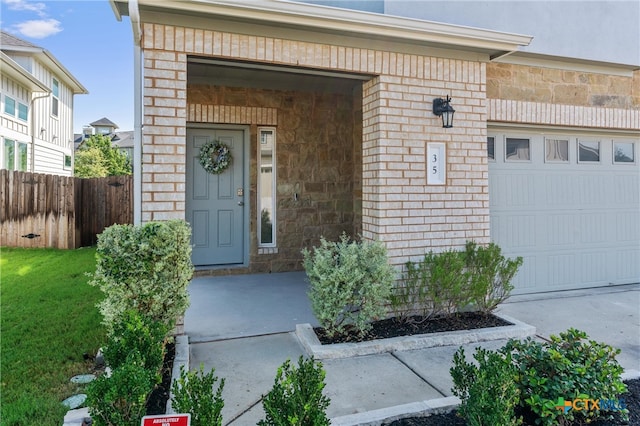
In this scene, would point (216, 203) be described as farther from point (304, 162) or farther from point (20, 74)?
point (20, 74)

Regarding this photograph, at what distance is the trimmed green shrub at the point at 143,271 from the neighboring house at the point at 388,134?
49cm

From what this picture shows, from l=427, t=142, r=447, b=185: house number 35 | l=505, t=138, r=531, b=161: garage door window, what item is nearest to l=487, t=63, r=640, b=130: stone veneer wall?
l=505, t=138, r=531, b=161: garage door window

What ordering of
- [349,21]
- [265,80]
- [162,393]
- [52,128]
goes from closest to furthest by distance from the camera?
[162,393] < [349,21] < [265,80] < [52,128]

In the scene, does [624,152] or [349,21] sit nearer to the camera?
[349,21]

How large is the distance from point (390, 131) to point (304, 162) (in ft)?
9.00

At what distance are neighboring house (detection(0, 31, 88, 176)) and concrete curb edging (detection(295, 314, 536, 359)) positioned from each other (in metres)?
11.3

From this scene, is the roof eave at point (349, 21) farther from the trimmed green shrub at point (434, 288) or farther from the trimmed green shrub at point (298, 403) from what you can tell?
the trimmed green shrub at point (298, 403)

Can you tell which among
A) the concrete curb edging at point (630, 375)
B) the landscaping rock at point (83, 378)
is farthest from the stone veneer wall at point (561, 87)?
the landscaping rock at point (83, 378)

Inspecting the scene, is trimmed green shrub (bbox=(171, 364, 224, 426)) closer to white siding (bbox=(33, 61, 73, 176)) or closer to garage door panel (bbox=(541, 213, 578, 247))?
garage door panel (bbox=(541, 213, 578, 247))

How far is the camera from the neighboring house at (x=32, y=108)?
11281 millimetres

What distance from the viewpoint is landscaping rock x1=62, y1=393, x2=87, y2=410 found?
8.98 feet

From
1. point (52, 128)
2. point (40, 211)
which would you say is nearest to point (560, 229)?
point (40, 211)

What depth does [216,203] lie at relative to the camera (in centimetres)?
670

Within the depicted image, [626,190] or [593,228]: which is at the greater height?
[626,190]
